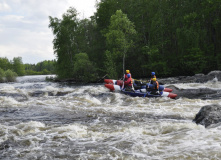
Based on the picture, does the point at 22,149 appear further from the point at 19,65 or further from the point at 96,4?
the point at 19,65

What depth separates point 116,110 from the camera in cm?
955

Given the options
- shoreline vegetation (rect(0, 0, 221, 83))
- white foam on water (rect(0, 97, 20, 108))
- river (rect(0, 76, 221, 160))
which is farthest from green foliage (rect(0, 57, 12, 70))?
river (rect(0, 76, 221, 160))

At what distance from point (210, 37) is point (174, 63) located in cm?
610

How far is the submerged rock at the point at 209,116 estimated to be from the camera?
6.27 m

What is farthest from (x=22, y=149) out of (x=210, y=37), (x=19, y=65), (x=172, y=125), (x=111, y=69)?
(x=19, y=65)

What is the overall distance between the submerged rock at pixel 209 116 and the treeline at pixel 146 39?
19.8m

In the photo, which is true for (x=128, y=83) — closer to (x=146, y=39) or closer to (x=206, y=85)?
(x=206, y=85)

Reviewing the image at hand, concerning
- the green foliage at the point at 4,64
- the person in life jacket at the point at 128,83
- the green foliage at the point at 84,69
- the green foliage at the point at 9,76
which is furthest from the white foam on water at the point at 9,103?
the green foliage at the point at 4,64

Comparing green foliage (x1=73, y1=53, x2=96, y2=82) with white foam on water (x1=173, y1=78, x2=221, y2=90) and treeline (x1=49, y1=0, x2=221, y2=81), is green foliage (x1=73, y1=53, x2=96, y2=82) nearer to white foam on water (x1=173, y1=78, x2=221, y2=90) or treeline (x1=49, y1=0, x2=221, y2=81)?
treeline (x1=49, y1=0, x2=221, y2=81)

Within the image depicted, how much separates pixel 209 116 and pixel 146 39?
1082 inches

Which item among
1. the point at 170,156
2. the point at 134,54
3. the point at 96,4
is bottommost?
the point at 170,156

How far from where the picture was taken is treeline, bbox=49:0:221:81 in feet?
85.4

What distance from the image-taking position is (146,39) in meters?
32.8

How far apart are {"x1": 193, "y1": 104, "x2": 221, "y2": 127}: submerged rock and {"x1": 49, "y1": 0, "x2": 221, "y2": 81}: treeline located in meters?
19.8
